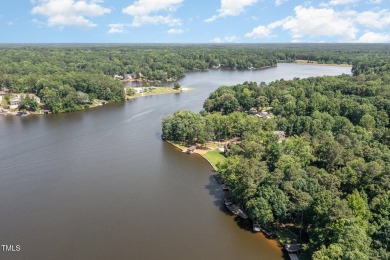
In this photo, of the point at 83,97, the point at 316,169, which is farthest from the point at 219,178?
the point at 83,97

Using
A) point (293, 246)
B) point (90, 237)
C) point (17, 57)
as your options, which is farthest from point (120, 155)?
point (17, 57)

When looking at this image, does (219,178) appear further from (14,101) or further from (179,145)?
(14,101)

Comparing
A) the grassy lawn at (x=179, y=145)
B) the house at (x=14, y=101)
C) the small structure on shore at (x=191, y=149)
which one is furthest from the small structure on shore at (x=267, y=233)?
the house at (x=14, y=101)

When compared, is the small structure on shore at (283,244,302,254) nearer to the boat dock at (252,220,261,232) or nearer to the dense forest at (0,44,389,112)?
the boat dock at (252,220,261,232)

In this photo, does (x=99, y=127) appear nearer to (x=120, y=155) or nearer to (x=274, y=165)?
(x=120, y=155)

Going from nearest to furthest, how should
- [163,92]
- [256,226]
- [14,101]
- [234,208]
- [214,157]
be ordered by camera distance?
[256,226]
[234,208]
[214,157]
[14,101]
[163,92]

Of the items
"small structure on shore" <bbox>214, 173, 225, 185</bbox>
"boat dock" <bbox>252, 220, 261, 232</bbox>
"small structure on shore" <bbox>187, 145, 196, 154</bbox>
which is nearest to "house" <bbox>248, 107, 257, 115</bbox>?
"small structure on shore" <bbox>187, 145, 196, 154</bbox>
